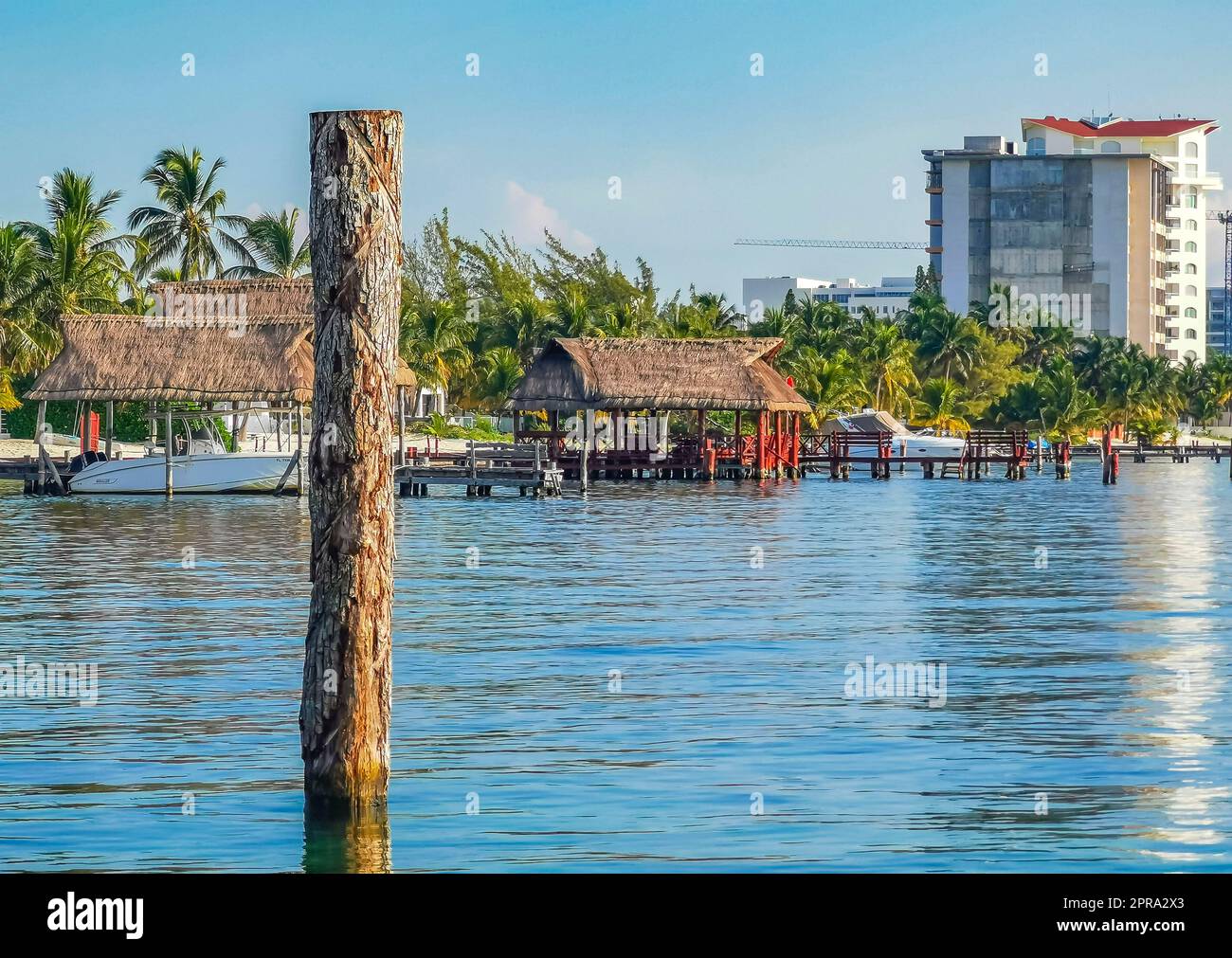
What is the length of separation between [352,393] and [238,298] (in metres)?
48.8

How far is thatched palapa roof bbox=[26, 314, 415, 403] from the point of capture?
53.2 meters

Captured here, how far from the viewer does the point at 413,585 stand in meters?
27.4

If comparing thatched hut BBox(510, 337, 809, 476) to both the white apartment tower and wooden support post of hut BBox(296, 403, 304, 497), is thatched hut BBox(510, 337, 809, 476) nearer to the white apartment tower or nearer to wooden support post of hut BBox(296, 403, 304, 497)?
wooden support post of hut BBox(296, 403, 304, 497)

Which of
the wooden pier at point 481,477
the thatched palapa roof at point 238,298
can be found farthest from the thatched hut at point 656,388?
the thatched palapa roof at point 238,298

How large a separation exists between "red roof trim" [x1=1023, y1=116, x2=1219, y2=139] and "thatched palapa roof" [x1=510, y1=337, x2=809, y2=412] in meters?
105

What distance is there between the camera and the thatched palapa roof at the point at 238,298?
185 ft

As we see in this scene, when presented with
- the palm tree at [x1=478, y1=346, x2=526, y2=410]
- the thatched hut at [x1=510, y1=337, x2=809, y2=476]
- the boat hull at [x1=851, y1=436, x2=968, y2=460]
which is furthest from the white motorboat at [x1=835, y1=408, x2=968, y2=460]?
the thatched hut at [x1=510, y1=337, x2=809, y2=476]

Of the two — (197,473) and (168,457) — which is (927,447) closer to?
(197,473)

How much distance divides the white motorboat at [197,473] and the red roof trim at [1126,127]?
125 m

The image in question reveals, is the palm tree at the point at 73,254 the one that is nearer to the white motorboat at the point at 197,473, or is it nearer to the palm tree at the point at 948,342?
the white motorboat at the point at 197,473

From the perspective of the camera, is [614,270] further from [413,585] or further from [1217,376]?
[413,585]

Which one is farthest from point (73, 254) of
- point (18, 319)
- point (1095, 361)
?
point (1095, 361)

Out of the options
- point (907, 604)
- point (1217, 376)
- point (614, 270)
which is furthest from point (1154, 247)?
point (907, 604)
